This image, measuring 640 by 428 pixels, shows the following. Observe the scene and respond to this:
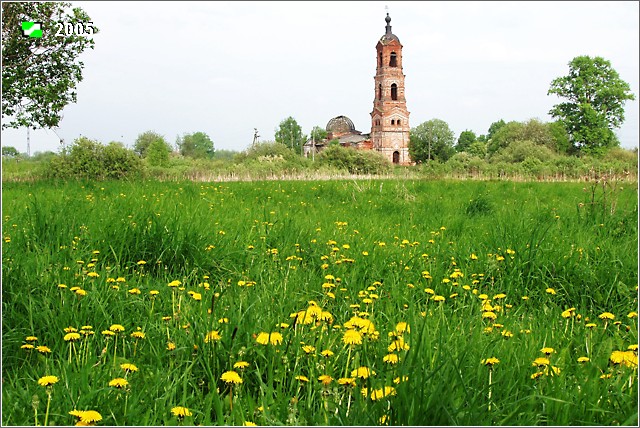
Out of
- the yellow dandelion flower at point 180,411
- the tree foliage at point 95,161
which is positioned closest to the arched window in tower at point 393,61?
the tree foliage at point 95,161

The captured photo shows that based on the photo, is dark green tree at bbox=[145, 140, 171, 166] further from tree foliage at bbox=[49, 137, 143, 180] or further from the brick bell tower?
the brick bell tower

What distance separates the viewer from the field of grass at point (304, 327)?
1.88 metres

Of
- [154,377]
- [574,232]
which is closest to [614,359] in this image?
[154,377]

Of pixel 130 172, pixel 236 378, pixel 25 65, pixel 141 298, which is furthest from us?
pixel 130 172

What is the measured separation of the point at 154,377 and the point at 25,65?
588cm

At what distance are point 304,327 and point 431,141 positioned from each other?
55.8m

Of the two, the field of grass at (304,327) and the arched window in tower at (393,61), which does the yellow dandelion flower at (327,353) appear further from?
the arched window in tower at (393,61)

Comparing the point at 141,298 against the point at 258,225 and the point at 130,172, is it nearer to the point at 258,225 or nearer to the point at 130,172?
the point at 258,225

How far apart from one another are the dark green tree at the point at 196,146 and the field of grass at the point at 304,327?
30.3 metres

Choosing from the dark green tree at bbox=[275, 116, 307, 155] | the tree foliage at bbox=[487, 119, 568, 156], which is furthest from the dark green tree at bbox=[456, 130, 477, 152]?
the dark green tree at bbox=[275, 116, 307, 155]

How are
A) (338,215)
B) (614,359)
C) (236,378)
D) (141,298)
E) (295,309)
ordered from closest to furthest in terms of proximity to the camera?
(236,378)
(614,359)
(295,309)
(141,298)
(338,215)

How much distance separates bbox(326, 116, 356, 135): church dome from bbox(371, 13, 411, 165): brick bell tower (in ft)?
46.9

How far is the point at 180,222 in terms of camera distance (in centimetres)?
466

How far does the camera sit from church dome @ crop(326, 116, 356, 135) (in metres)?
70.0
